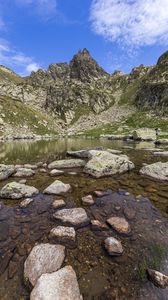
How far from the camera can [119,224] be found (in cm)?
907

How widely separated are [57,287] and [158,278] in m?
3.17

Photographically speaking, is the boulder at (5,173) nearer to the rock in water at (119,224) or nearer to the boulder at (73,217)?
the boulder at (73,217)

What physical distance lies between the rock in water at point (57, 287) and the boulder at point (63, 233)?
2017 millimetres

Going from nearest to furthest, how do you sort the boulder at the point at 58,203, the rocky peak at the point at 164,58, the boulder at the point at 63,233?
the boulder at the point at 63,233, the boulder at the point at 58,203, the rocky peak at the point at 164,58

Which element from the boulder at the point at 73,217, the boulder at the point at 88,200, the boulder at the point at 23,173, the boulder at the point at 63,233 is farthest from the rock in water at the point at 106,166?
the boulder at the point at 63,233

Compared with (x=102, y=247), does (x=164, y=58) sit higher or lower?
higher

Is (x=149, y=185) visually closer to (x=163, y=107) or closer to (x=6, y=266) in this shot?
(x=6, y=266)

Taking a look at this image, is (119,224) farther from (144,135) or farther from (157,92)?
(157,92)

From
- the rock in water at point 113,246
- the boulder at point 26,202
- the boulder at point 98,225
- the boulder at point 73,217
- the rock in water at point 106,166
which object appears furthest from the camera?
the rock in water at point 106,166

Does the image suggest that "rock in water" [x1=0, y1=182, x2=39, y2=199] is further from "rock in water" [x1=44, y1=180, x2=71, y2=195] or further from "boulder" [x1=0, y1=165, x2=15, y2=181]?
"boulder" [x1=0, y1=165, x2=15, y2=181]

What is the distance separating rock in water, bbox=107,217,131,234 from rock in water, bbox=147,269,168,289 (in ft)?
8.44

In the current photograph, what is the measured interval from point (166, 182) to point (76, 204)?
28.7ft

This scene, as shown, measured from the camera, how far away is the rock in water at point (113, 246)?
23.6 feet

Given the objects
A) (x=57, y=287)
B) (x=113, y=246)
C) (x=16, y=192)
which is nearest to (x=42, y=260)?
(x=57, y=287)
